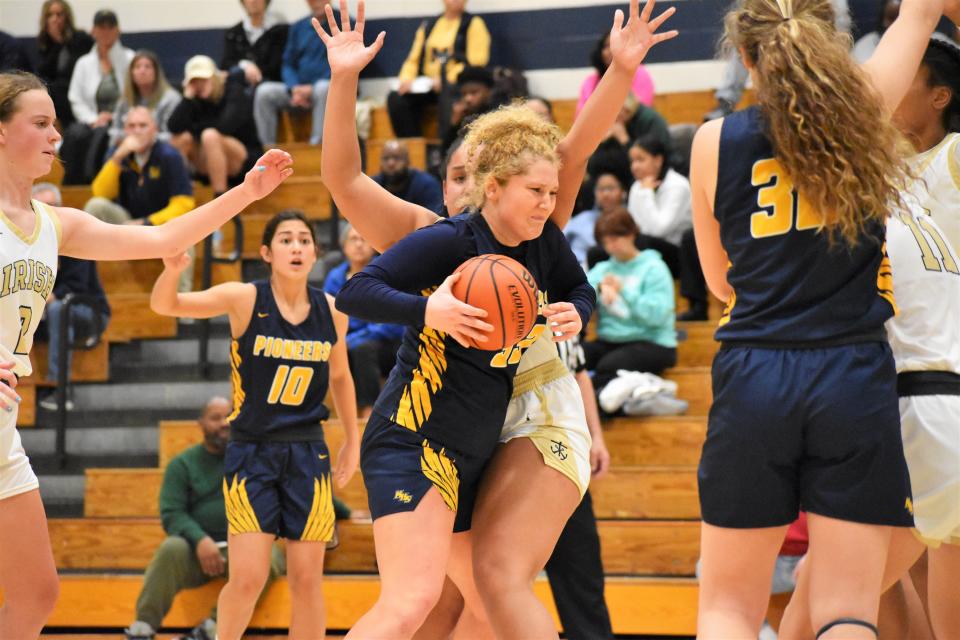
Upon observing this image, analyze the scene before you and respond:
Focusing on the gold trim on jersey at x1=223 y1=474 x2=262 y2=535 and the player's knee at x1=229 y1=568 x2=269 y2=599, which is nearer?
the player's knee at x1=229 y1=568 x2=269 y2=599

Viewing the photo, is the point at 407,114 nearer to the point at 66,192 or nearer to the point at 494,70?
the point at 494,70

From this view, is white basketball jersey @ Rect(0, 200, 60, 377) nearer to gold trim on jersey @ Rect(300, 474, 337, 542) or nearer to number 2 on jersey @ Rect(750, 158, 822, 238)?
gold trim on jersey @ Rect(300, 474, 337, 542)

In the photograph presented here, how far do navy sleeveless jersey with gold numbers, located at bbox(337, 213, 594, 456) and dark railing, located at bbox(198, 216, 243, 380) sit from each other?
Answer: 19.4 feet

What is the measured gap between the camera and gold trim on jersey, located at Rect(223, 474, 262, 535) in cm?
523

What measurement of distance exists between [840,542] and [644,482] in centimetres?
427

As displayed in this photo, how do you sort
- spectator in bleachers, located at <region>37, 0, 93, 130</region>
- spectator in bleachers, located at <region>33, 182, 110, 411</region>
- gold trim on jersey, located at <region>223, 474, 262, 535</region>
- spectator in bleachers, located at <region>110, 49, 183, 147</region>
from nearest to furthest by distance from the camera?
gold trim on jersey, located at <region>223, 474, 262, 535</region>, spectator in bleachers, located at <region>33, 182, 110, 411</region>, spectator in bleachers, located at <region>110, 49, 183, 147</region>, spectator in bleachers, located at <region>37, 0, 93, 130</region>

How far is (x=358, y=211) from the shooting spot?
3.73 metres

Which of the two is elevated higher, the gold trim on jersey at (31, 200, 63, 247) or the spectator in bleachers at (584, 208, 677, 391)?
the gold trim on jersey at (31, 200, 63, 247)

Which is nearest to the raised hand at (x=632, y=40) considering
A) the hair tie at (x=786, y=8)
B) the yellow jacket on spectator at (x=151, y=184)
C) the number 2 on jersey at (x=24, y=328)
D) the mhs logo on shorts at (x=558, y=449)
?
the hair tie at (x=786, y=8)

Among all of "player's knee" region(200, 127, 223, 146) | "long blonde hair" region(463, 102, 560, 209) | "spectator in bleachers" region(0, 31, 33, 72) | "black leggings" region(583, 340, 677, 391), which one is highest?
"spectator in bleachers" region(0, 31, 33, 72)

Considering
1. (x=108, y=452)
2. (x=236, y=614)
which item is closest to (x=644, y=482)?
(x=236, y=614)

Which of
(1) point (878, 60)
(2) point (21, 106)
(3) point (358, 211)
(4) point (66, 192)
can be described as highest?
(1) point (878, 60)

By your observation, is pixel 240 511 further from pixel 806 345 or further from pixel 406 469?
pixel 806 345

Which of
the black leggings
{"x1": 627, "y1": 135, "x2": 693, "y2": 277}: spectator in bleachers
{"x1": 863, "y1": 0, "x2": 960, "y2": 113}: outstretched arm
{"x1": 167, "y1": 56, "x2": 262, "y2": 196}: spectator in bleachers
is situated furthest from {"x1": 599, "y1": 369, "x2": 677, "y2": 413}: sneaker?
{"x1": 167, "y1": 56, "x2": 262, "y2": 196}: spectator in bleachers
